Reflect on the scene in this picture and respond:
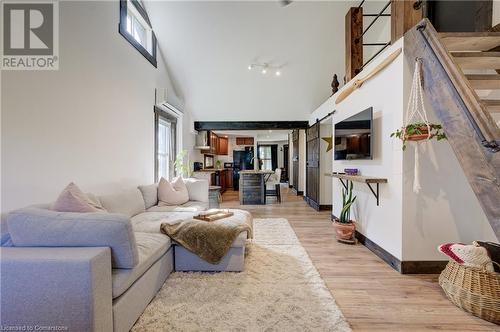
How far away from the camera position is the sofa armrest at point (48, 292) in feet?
3.86

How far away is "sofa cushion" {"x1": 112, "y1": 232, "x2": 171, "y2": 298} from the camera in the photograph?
1447 mm

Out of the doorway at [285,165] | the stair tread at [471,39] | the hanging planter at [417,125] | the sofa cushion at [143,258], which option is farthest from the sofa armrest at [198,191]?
the doorway at [285,165]

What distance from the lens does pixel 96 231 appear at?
140cm

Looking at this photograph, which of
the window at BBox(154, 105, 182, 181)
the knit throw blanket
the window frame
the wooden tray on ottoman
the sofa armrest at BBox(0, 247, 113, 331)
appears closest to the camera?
the sofa armrest at BBox(0, 247, 113, 331)

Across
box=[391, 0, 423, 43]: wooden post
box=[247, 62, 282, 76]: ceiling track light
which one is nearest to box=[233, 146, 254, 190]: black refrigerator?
box=[247, 62, 282, 76]: ceiling track light

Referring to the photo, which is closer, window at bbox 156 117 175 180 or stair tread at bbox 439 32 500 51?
stair tread at bbox 439 32 500 51

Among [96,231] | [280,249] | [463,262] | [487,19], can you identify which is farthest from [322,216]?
[96,231]

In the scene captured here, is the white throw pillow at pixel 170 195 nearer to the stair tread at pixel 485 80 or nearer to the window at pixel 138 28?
the window at pixel 138 28

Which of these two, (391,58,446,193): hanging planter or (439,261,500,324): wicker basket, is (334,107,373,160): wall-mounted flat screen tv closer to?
(391,58,446,193): hanging planter

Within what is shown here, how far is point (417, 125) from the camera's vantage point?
2.04m

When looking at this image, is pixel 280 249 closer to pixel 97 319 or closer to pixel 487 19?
pixel 97 319

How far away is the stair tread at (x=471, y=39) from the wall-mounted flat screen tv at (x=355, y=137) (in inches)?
35.1

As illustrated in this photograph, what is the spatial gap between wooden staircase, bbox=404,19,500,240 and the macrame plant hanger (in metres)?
0.05

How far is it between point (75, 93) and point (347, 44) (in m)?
3.83
